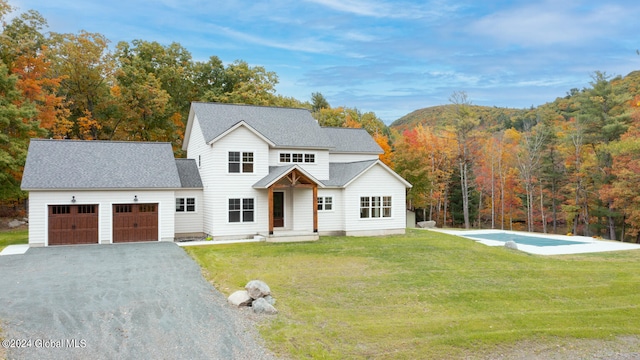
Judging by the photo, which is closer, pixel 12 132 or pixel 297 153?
pixel 297 153

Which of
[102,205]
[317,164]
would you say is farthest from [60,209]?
[317,164]

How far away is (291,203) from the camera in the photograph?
926 inches

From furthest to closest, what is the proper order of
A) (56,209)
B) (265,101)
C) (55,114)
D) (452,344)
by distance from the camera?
1. (265,101)
2. (55,114)
3. (56,209)
4. (452,344)

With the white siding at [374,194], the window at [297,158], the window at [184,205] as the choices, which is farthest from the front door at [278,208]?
the window at [184,205]

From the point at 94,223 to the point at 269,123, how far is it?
411 inches

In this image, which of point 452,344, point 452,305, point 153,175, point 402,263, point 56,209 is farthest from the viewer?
point 153,175

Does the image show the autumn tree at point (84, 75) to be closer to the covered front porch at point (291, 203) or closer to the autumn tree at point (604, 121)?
the covered front porch at point (291, 203)

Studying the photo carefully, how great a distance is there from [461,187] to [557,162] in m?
9.03

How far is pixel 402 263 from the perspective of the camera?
16234mm

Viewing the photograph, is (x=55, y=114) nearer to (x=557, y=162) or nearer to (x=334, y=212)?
(x=334, y=212)

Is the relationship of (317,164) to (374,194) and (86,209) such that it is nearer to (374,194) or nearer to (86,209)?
(374,194)

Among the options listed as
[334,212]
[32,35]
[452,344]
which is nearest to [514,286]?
[452,344]

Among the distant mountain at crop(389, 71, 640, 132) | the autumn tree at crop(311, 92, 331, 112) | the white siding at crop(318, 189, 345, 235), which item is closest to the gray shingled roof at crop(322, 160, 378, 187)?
the white siding at crop(318, 189, 345, 235)

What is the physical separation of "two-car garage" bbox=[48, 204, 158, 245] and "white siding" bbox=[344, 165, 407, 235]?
10.0 meters
